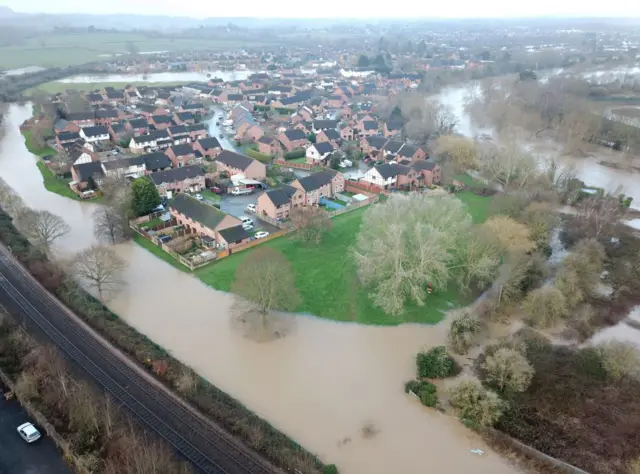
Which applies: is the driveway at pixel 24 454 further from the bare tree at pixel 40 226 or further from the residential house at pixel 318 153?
the residential house at pixel 318 153

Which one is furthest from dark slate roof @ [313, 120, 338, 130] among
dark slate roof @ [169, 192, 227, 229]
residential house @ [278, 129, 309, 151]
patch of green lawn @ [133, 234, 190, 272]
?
patch of green lawn @ [133, 234, 190, 272]

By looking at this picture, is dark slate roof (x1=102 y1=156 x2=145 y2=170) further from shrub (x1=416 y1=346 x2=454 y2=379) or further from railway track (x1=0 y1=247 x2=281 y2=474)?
shrub (x1=416 y1=346 x2=454 y2=379)

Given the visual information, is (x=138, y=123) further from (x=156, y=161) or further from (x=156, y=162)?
(x=156, y=162)

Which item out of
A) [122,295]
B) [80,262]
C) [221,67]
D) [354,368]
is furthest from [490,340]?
[221,67]

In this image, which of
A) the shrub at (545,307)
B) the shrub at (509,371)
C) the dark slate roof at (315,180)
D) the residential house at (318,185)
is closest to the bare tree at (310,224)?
the residential house at (318,185)

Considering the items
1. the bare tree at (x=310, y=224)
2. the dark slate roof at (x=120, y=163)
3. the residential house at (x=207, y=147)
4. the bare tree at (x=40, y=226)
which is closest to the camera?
the bare tree at (x=40, y=226)

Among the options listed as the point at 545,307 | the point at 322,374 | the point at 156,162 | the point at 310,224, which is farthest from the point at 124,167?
the point at 545,307

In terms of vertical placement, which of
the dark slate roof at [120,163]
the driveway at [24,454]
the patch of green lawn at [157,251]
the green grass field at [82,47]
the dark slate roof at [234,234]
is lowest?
the patch of green lawn at [157,251]
